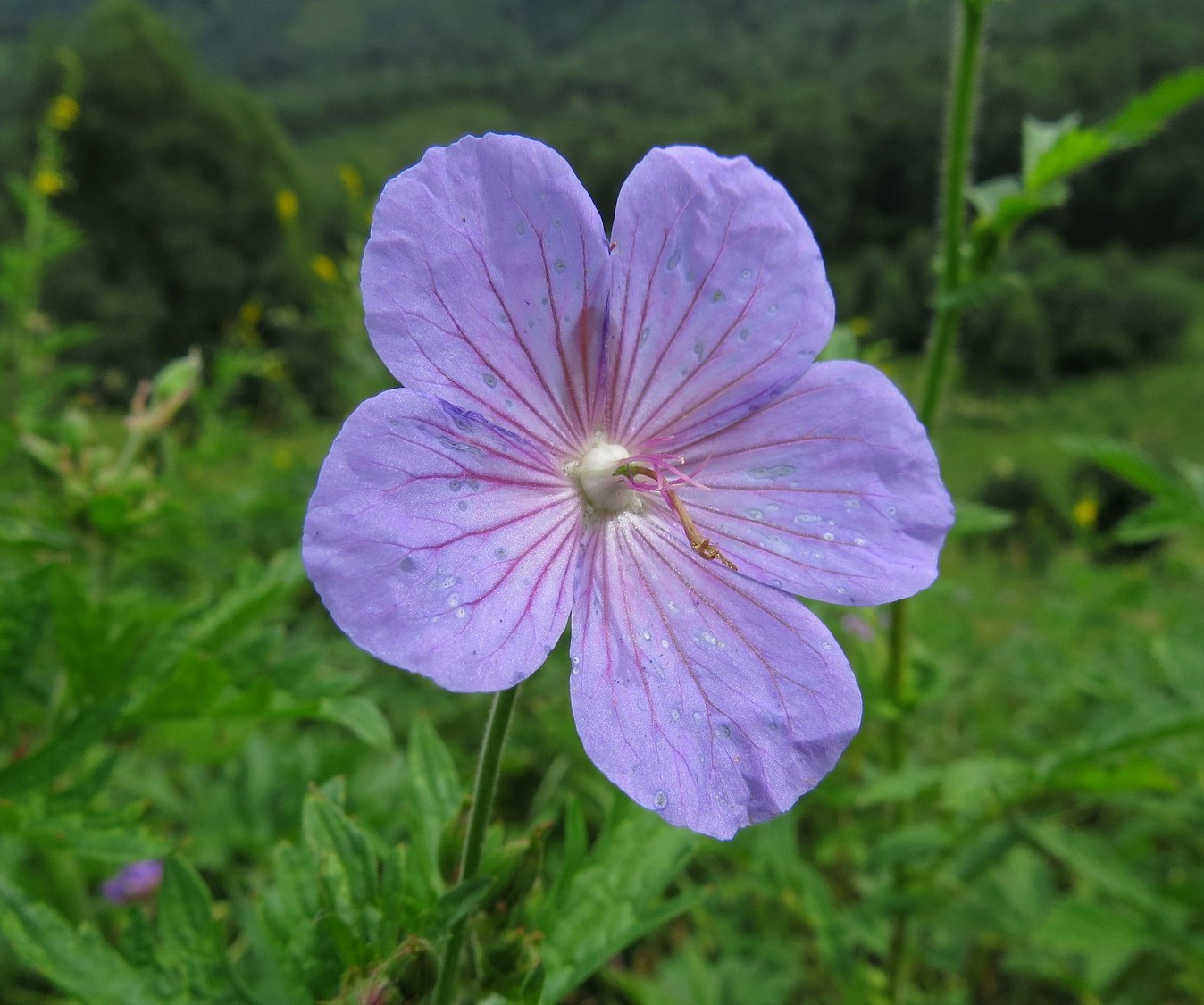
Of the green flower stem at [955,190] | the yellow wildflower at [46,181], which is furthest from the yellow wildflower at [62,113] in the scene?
the green flower stem at [955,190]

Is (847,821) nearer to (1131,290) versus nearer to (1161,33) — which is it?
(1131,290)

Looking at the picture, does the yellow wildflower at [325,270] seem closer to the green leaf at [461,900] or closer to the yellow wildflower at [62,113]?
the yellow wildflower at [62,113]

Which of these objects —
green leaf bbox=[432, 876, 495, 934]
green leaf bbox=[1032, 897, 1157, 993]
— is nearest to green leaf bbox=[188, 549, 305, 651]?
green leaf bbox=[432, 876, 495, 934]

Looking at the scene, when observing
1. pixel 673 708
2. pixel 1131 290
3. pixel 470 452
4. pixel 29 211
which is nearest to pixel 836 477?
pixel 673 708

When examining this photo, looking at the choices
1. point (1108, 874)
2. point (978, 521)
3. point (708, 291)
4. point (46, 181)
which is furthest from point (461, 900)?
point (46, 181)

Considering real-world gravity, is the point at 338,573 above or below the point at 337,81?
above

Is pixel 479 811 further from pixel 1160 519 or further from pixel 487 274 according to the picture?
pixel 1160 519

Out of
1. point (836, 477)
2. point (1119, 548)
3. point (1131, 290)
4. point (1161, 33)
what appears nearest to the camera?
point (836, 477)
